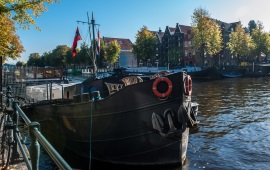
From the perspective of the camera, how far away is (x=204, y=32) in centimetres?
5738

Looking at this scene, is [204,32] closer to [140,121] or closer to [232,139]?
[232,139]

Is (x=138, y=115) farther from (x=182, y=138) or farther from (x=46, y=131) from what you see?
(x=46, y=131)

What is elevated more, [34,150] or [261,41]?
[261,41]

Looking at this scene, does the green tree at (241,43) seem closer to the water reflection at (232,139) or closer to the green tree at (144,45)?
the green tree at (144,45)

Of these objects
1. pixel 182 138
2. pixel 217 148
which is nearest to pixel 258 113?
pixel 217 148

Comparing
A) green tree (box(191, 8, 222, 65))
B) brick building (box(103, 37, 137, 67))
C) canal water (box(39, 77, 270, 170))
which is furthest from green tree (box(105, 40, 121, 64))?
canal water (box(39, 77, 270, 170))

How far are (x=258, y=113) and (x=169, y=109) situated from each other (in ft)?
37.4

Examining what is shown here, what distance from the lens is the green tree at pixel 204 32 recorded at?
2259 inches

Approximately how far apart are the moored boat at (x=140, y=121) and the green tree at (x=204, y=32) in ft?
168

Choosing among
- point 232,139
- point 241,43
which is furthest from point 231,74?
point 232,139

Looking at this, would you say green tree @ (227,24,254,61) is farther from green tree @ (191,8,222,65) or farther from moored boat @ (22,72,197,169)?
moored boat @ (22,72,197,169)

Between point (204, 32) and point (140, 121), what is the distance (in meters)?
52.5

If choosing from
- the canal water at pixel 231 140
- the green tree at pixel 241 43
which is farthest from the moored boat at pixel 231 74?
the canal water at pixel 231 140

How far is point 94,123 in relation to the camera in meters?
8.80
